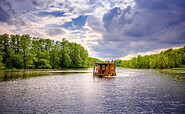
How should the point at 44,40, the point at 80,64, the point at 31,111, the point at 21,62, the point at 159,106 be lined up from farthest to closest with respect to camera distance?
the point at 80,64 → the point at 44,40 → the point at 21,62 → the point at 159,106 → the point at 31,111

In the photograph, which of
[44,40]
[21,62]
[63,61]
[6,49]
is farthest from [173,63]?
[6,49]

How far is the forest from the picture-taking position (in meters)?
78.2

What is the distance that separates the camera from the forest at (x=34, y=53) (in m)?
78.2

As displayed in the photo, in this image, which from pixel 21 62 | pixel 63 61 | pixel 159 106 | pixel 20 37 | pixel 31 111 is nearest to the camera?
pixel 31 111

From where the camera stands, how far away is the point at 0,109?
12.3 metres

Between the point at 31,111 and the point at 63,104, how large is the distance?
3.12m

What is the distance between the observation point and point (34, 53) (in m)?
90.1

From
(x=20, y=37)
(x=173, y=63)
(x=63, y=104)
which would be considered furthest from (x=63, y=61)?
(x=63, y=104)

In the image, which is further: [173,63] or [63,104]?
[173,63]

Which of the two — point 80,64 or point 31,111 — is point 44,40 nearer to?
point 80,64

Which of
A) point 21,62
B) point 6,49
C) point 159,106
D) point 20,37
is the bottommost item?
point 159,106

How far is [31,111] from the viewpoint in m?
12.1

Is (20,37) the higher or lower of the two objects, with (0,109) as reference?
higher

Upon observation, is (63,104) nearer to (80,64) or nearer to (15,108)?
(15,108)
